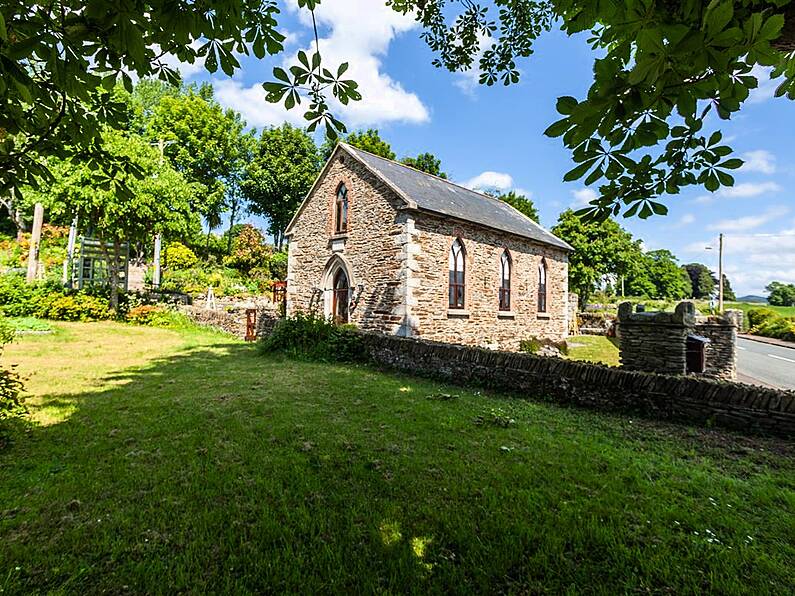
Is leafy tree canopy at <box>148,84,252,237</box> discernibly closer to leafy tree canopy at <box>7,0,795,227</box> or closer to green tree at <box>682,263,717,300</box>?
leafy tree canopy at <box>7,0,795,227</box>

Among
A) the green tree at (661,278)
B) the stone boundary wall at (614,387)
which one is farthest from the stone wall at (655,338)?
the green tree at (661,278)

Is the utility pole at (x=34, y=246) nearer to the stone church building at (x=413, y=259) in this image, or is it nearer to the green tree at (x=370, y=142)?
the stone church building at (x=413, y=259)

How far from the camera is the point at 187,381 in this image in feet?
25.6

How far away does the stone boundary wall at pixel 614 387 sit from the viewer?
491 centimetres

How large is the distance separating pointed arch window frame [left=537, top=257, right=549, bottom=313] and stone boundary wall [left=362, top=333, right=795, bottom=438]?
13156mm

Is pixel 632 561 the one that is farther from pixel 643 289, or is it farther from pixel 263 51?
pixel 643 289

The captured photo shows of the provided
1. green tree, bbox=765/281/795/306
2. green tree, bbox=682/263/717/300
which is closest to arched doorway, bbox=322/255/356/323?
green tree, bbox=765/281/795/306

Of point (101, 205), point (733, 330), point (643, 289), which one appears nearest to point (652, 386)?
point (733, 330)

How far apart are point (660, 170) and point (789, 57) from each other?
2.95 ft

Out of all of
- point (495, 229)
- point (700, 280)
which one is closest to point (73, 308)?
point (495, 229)

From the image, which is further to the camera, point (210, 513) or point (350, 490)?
point (350, 490)

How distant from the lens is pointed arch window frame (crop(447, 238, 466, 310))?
1510cm

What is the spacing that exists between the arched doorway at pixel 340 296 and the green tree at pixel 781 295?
86887mm

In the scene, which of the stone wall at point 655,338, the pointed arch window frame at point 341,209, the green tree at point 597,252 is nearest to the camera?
the stone wall at point 655,338
